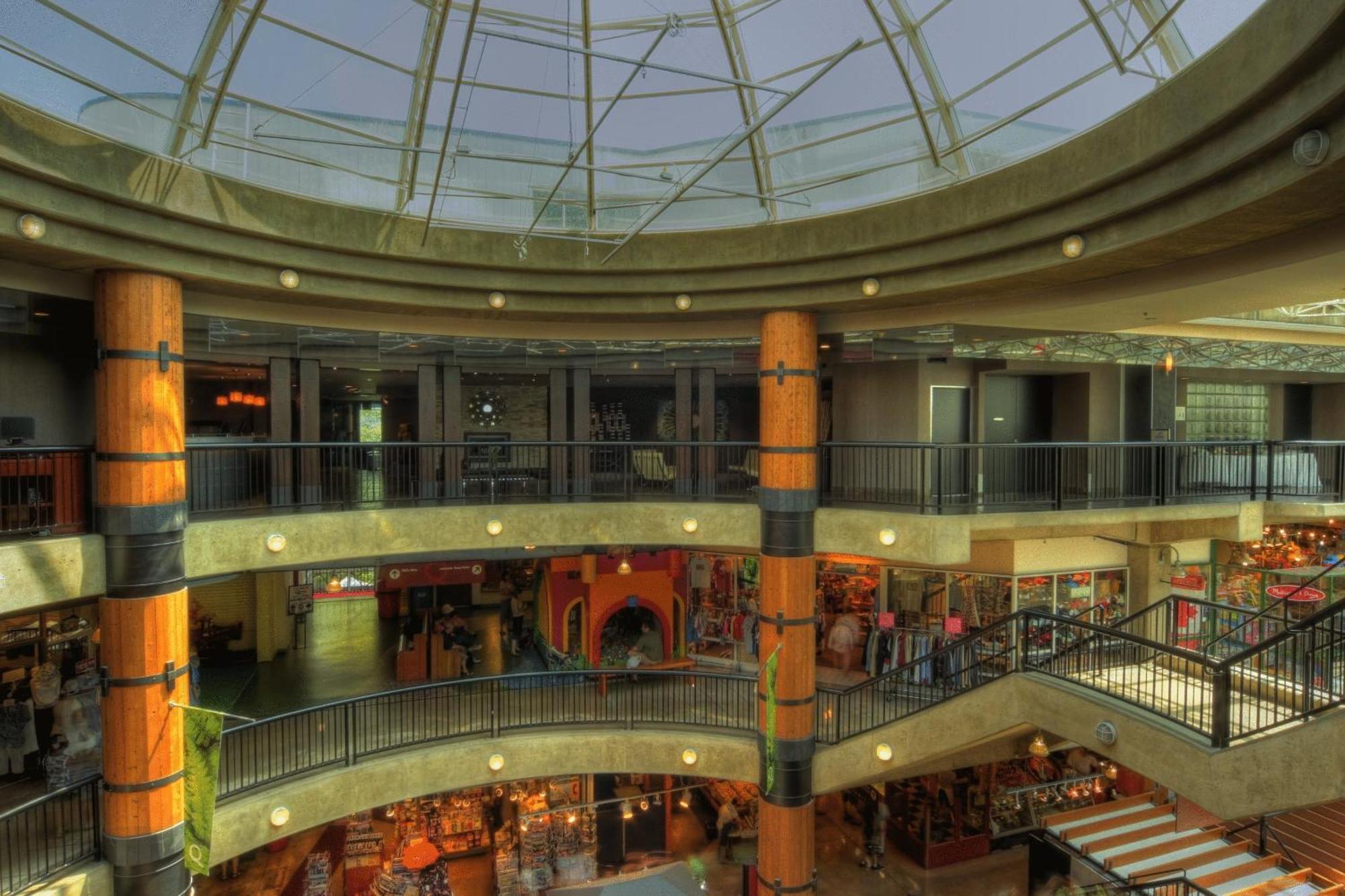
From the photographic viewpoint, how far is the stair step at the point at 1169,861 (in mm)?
10930

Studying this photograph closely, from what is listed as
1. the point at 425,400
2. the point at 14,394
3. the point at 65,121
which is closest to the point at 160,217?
the point at 65,121

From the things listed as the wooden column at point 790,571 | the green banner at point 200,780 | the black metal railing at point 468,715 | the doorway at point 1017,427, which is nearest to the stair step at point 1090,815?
the wooden column at point 790,571

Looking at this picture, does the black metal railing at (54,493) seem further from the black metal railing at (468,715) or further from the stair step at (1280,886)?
the stair step at (1280,886)

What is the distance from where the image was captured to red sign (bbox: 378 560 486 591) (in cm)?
1728

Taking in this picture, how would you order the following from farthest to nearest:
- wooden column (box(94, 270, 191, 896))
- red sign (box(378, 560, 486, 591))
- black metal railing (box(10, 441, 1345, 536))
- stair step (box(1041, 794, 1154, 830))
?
red sign (box(378, 560, 486, 591)), black metal railing (box(10, 441, 1345, 536)), stair step (box(1041, 794, 1154, 830)), wooden column (box(94, 270, 191, 896))

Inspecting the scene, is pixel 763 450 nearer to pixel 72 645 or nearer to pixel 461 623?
pixel 461 623

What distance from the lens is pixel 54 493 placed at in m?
9.30

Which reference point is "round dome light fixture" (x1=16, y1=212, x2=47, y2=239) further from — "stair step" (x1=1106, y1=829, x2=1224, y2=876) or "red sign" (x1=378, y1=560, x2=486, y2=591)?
"stair step" (x1=1106, y1=829, x2=1224, y2=876)

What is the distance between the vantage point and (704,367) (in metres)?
15.5

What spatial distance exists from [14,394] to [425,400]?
629 centimetres

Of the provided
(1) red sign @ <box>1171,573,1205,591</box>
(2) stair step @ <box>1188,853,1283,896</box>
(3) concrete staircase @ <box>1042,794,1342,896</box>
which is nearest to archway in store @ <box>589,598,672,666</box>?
(3) concrete staircase @ <box>1042,794,1342,896</box>

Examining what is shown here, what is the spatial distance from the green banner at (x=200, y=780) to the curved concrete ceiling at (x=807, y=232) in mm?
5807

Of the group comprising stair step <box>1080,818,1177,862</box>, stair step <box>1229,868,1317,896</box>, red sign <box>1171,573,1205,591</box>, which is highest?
red sign <box>1171,573,1205,591</box>

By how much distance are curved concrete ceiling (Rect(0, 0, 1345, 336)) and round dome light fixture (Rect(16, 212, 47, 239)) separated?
8 centimetres
